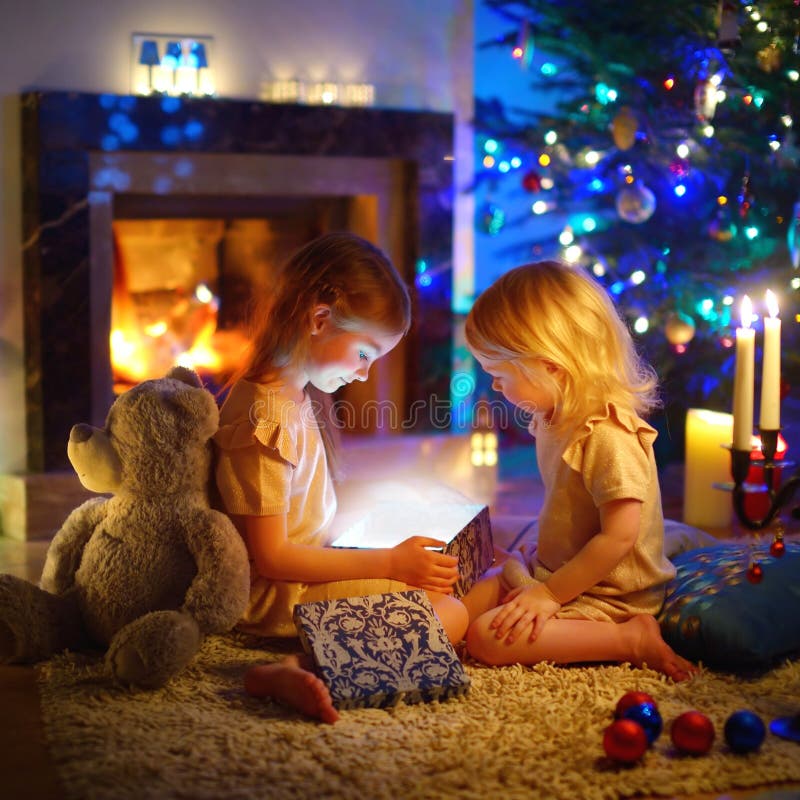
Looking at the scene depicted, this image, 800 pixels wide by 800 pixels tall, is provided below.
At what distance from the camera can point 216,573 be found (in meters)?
1.59

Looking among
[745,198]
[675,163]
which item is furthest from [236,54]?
[745,198]

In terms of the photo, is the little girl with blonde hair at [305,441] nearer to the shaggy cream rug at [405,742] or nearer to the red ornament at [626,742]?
the shaggy cream rug at [405,742]

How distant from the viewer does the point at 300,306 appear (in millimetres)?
1724

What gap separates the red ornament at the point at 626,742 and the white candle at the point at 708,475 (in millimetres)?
1507

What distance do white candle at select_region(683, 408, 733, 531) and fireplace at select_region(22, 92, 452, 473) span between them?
0.91 metres

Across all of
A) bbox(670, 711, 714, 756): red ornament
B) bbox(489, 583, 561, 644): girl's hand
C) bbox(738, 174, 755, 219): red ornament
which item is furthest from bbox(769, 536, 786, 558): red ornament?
bbox(738, 174, 755, 219): red ornament

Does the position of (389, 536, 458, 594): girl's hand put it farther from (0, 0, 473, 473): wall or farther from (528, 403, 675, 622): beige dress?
(0, 0, 473, 473): wall

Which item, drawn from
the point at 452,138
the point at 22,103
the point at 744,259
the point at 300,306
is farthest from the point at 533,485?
the point at 22,103

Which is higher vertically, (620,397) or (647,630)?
(620,397)

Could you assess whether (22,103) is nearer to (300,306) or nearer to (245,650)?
(300,306)

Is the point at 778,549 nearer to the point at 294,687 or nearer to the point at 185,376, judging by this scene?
the point at 294,687

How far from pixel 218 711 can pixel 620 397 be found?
2.54 ft

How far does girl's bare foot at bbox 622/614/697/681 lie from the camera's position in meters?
1.58

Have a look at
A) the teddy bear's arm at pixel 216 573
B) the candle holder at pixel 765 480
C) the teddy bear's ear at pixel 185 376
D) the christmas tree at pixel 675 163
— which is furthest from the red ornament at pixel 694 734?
the christmas tree at pixel 675 163
